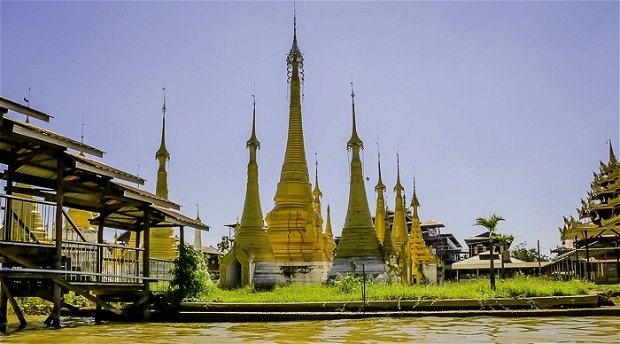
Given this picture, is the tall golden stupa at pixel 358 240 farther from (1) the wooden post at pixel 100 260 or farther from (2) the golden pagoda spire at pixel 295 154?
(1) the wooden post at pixel 100 260

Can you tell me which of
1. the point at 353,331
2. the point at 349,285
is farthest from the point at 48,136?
the point at 349,285

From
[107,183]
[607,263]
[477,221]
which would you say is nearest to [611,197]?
[607,263]

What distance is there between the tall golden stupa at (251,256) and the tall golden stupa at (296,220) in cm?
212

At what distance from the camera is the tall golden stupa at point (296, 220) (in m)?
35.3

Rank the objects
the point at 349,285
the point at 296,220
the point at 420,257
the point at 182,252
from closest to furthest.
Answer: the point at 182,252, the point at 349,285, the point at 296,220, the point at 420,257

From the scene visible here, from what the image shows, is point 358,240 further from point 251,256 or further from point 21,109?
point 21,109

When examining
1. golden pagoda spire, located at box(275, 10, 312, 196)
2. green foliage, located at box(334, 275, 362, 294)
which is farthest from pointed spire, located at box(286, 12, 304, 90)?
green foliage, located at box(334, 275, 362, 294)

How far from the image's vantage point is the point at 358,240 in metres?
32.7

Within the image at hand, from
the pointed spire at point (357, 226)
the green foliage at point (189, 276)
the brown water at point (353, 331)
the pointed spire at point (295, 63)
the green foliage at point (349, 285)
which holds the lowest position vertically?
the brown water at point (353, 331)

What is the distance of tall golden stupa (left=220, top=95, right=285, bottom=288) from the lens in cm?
3164

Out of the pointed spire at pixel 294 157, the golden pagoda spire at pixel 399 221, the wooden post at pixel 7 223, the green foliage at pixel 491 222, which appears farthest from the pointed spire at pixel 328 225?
the wooden post at pixel 7 223

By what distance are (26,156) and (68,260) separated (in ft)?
8.74

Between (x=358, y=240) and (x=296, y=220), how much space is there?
15.5ft

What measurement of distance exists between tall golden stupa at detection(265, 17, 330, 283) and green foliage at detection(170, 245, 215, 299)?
15.7 m
